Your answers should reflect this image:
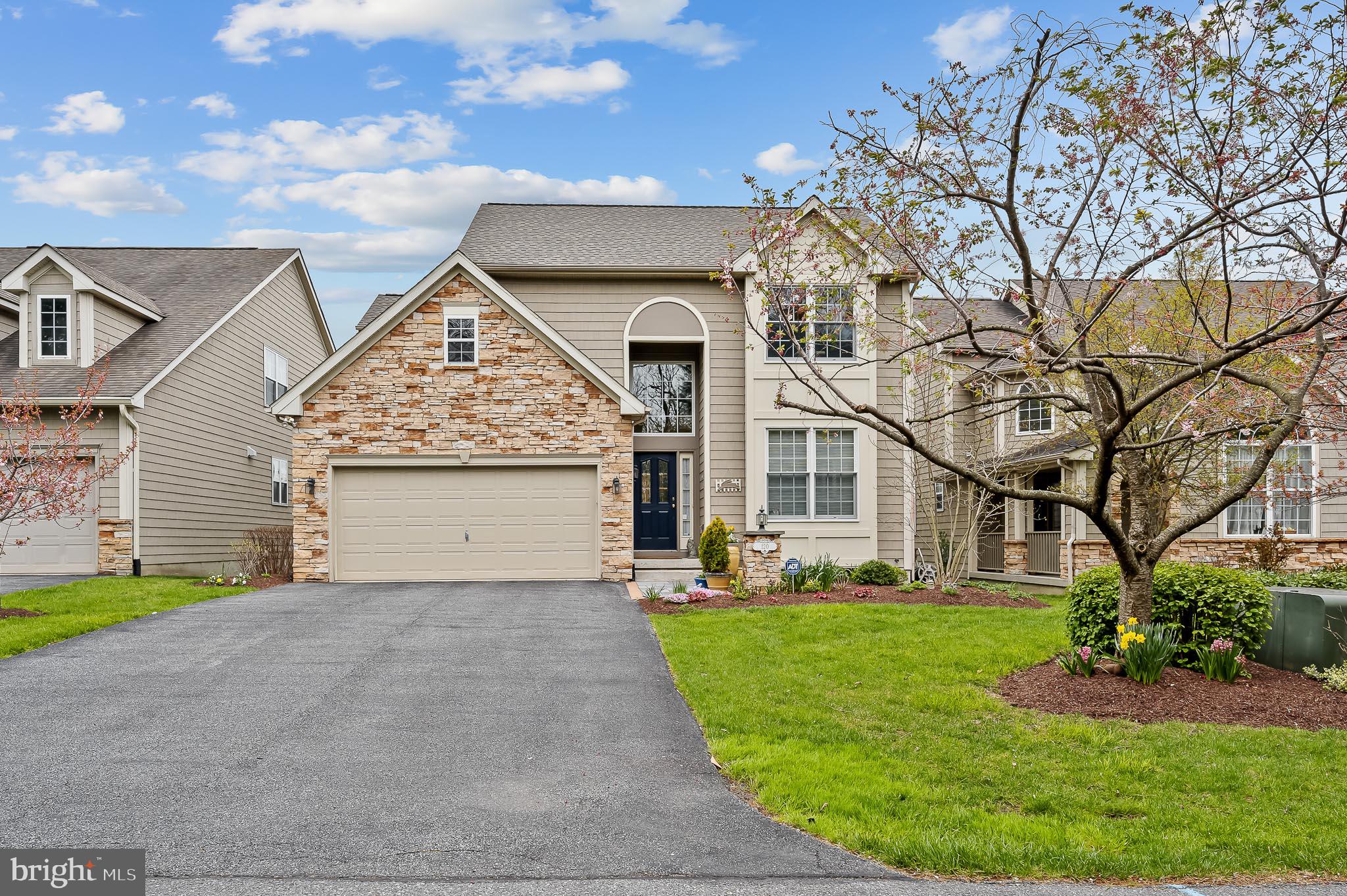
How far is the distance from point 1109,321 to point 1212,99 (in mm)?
5481

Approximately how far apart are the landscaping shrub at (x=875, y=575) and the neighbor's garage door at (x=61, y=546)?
14.2 meters

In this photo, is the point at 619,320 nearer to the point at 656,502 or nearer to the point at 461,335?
the point at 461,335

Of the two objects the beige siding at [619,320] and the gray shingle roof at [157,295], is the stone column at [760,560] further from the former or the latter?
the gray shingle roof at [157,295]

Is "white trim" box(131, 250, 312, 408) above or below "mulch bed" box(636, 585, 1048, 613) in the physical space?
above

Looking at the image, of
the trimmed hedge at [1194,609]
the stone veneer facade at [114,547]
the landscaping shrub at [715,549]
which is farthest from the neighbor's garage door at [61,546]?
the trimmed hedge at [1194,609]

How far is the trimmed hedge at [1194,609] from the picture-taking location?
865 cm

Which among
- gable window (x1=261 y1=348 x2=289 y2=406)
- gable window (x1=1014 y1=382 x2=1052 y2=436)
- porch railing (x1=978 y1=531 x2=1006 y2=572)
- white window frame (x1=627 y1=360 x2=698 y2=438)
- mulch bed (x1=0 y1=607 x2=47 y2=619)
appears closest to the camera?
mulch bed (x1=0 y1=607 x2=47 y2=619)

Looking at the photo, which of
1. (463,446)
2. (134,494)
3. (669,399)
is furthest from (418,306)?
(134,494)

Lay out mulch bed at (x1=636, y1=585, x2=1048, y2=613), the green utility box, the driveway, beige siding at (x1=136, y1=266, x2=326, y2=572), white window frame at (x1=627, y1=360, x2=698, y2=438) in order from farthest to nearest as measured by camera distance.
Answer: white window frame at (x1=627, y1=360, x2=698, y2=438) → beige siding at (x1=136, y1=266, x2=326, y2=572) → mulch bed at (x1=636, y1=585, x2=1048, y2=613) → the green utility box → the driveway

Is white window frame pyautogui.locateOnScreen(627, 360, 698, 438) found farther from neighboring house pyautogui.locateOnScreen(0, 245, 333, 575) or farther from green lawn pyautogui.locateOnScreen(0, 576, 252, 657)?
neighboring house pyautogui.locateOnScreen(0, 245, 333, 575)

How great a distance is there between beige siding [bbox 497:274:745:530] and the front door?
1.56 metres

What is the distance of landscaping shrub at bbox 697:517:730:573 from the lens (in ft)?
52.1

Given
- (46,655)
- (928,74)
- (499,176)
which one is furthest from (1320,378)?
(499,176)
